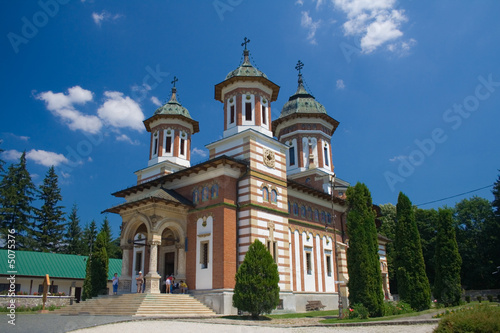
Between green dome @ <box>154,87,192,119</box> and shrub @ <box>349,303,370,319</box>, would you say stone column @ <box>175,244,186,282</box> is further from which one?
green dome @ <box>154,87,192,119</box>

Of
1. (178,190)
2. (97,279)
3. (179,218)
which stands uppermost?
(178,190)

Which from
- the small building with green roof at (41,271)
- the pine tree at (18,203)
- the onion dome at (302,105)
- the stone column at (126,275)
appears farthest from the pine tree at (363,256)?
the pine tree at (18,203)

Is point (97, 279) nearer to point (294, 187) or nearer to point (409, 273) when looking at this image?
point (294, 187)

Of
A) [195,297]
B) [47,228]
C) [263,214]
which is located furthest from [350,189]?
Result: [47,228]

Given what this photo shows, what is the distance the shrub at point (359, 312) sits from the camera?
57.1ft

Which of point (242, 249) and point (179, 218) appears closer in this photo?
point (242, 249)

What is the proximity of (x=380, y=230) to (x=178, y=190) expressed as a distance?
32.8m

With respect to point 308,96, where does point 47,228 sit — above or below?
below

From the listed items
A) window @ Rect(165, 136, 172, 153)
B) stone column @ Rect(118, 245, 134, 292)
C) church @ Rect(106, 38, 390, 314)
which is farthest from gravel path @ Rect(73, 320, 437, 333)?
window @ Rect(165, 136, 172, 153)

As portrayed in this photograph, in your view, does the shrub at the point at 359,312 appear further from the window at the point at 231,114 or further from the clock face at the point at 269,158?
the window at the point at 231,114

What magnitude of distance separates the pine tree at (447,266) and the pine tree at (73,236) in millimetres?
45982

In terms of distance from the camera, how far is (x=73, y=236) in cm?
5638

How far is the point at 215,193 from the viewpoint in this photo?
23.6 m

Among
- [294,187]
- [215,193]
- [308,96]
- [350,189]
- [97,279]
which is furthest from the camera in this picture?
[308,96]
